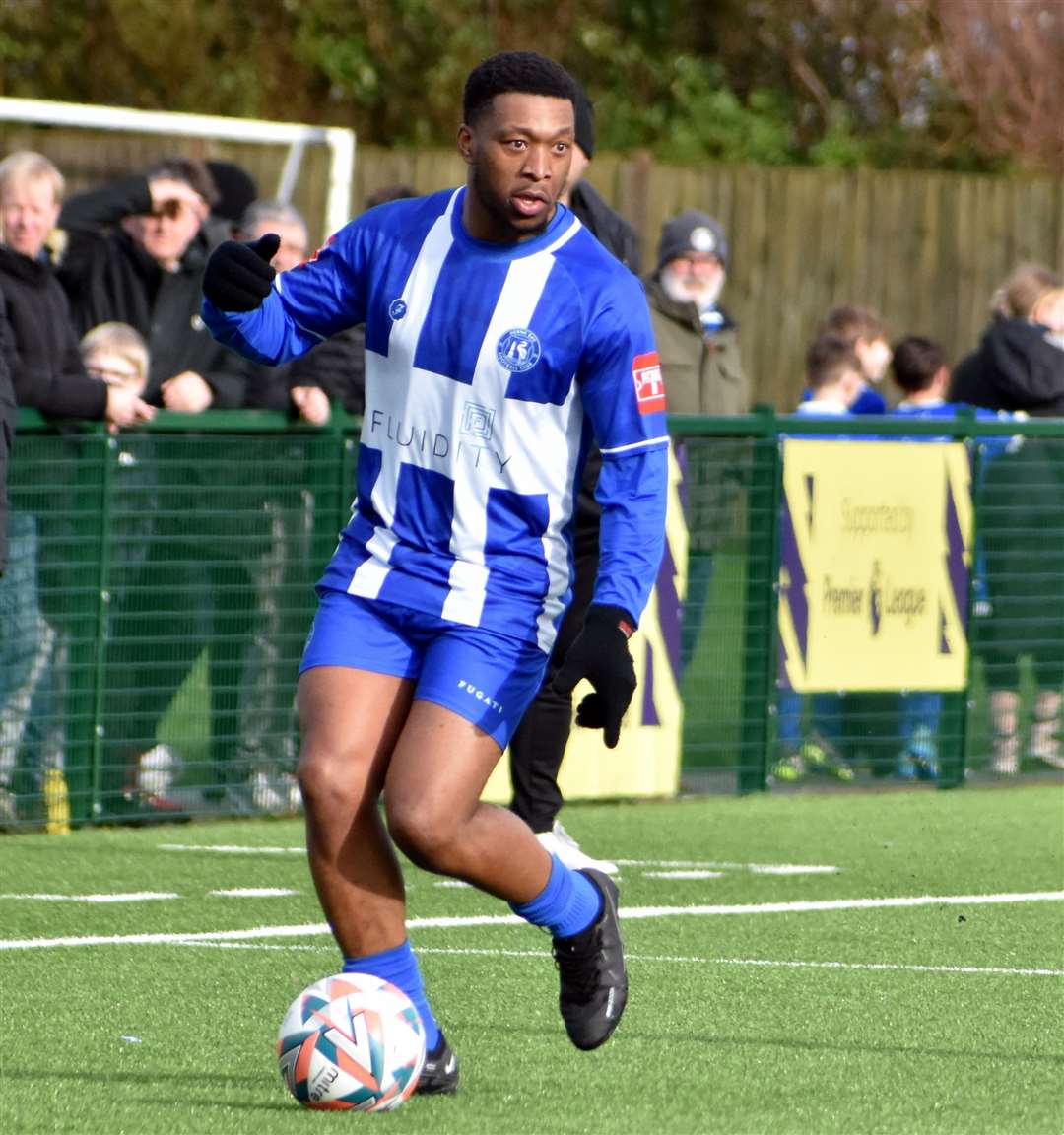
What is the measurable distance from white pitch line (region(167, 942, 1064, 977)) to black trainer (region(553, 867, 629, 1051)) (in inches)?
58.5

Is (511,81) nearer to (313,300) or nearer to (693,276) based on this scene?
(313,300)

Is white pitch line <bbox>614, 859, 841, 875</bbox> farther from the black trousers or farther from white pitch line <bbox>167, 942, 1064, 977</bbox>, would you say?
white pitch line <bbox>167, 942, 1064, 977</bbox>

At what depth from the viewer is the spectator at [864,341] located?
1326 cm

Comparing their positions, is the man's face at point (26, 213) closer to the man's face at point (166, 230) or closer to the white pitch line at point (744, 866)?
the man's face at point (166, 230)

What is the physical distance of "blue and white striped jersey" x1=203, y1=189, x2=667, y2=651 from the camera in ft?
19.4

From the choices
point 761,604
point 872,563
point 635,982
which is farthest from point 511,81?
point 872,563

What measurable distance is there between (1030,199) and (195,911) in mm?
13366

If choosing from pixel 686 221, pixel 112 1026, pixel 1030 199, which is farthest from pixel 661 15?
pixel 112 1026

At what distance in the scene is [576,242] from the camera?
606 cm

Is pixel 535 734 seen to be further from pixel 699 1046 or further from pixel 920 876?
pixel 699 1046

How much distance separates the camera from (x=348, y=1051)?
5645mm

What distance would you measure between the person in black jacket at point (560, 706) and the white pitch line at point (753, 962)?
737 millimetres

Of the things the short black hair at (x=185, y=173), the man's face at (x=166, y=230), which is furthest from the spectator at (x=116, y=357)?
the short black hair at (x=185, y=173)

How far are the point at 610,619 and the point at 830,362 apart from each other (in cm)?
727
